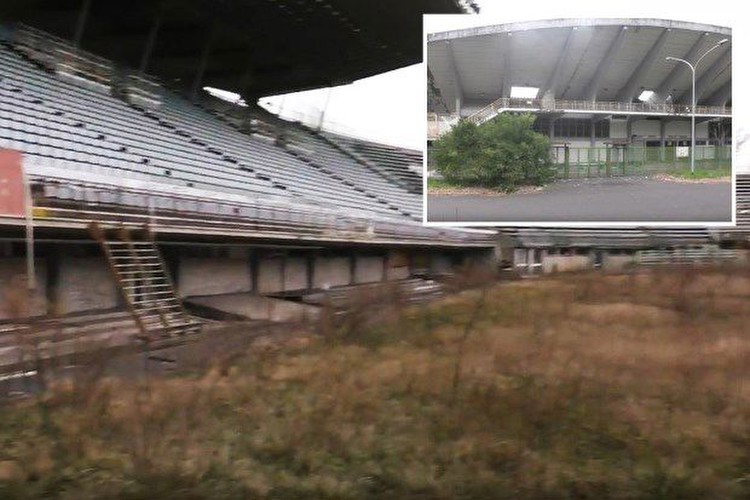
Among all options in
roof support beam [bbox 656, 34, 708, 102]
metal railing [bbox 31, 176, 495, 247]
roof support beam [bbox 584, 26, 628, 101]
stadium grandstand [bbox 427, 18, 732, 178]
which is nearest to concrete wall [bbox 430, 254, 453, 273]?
metal railing [bbox 31, 176, 495, 247]

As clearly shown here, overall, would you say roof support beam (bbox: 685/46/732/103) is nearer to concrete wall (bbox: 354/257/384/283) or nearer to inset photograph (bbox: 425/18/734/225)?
inset photograph (bbox: 425/18/734/225)

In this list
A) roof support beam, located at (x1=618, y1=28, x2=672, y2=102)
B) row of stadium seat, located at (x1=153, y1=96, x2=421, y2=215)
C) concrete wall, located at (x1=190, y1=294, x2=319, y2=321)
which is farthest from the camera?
row of stadium seat, located at (x1=153, y1=96, x2=421, y2=215)

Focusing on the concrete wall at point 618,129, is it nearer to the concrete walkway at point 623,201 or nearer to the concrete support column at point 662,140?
the concrete support column at point 662,140

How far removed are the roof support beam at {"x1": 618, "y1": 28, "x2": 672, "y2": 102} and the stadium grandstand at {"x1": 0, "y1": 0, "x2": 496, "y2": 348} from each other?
4.46m

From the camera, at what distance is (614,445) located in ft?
14.3

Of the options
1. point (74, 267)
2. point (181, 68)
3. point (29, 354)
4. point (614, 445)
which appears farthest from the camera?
point (181, 68)

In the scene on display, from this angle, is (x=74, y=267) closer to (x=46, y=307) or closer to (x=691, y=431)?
(x=46, y=307)

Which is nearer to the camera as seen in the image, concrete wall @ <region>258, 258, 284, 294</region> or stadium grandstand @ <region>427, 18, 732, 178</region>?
stadium grandstand @ <region>427, 18, 732, 178</region>

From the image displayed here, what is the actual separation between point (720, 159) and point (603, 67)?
3.05m

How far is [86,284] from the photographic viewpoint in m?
11.3

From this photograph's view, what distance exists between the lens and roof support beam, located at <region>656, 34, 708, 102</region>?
13383 mm

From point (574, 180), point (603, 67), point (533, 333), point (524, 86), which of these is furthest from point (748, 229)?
point (533, 333)

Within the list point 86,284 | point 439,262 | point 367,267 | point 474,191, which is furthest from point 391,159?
point 86,284

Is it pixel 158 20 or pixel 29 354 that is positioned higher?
pixel 158 20
